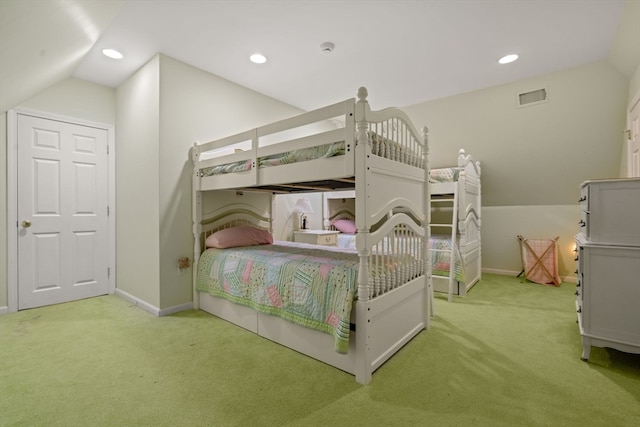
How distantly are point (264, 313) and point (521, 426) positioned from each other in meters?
1.65

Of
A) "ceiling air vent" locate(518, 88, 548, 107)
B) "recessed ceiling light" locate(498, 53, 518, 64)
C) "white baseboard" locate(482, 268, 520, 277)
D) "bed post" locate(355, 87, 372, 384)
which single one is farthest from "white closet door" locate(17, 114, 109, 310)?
"white baseboard" locate(482, 268, 520, 277)

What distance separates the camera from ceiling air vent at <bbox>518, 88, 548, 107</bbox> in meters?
3.36

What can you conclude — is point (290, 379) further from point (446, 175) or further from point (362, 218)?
point (446, 175)

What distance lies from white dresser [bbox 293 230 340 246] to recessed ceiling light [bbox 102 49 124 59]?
2.81m

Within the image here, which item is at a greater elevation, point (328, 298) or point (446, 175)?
point (446, 175)

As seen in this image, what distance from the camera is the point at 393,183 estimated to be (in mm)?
2035

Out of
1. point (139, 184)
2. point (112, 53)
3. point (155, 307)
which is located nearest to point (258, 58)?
point (112, 53)

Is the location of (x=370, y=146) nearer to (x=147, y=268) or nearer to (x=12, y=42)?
(x=12, y=42)

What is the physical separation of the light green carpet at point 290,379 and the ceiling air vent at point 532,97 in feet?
8.07

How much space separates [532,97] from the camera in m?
3.43

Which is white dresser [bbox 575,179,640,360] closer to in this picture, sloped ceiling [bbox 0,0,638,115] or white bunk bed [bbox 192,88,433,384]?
white bunk bed [bbox 192,88,433,384]

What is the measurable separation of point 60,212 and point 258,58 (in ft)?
9.00

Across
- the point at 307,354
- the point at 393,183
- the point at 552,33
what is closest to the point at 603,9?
the point at 552,33

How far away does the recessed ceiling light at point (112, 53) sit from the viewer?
2787 mm
